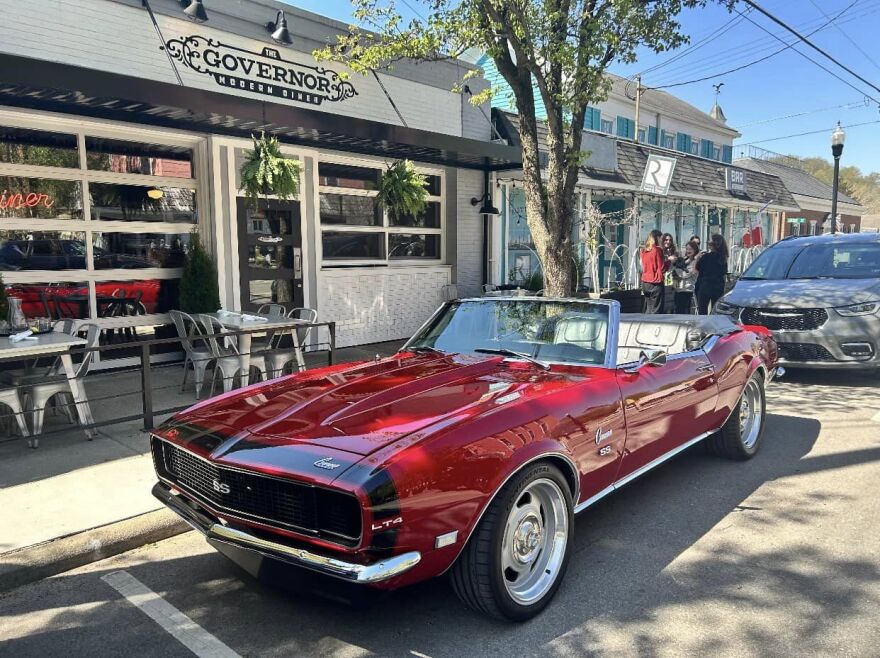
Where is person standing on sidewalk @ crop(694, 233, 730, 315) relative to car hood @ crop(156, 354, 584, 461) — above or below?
above

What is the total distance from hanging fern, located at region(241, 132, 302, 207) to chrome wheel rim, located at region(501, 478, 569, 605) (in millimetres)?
5924

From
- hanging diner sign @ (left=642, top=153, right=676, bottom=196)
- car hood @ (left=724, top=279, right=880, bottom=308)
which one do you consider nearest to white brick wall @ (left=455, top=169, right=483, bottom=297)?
hanging diner sign @ (left=642, top=153, right=676, bottom=196)

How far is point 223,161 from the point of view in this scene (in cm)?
873

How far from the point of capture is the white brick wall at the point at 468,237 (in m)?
12.1

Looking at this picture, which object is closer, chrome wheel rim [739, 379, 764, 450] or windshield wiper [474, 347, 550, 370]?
windshield wiper [474, 347, 550, 370]

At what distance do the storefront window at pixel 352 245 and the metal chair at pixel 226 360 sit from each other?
11.0 feet

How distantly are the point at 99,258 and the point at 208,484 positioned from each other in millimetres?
6144

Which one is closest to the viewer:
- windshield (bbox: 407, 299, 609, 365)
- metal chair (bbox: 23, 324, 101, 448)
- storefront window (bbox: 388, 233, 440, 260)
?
windshield (bbox: 407, 299, 609, 365)

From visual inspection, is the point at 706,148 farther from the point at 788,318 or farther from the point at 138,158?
the point at 138,158

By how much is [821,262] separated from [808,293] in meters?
1.28

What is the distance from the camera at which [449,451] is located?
8.87 ft

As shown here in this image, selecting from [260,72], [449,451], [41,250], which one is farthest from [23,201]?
[449,451]

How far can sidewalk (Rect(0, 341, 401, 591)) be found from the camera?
372 centimetres

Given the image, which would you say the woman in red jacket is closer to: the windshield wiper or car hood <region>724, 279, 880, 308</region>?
car hood <region>724, 279, 880, 308</region>
